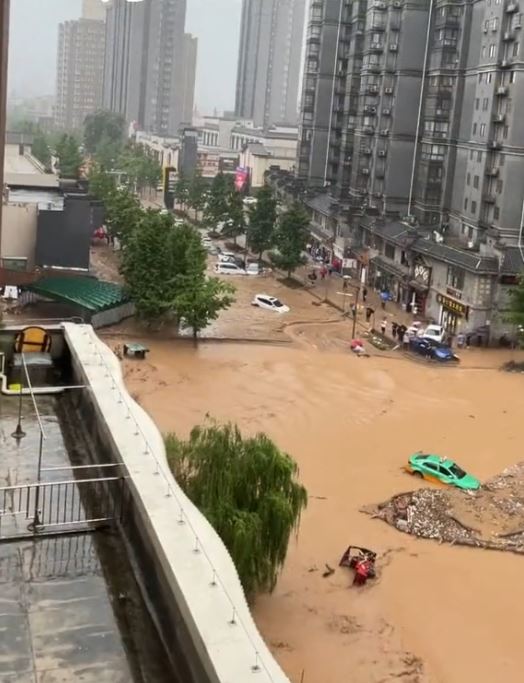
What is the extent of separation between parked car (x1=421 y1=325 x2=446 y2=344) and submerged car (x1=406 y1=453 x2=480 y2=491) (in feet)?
39.5

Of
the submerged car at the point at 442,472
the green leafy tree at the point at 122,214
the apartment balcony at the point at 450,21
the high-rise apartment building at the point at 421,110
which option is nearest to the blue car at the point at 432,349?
the high-rise apartment building at the point at 421,110

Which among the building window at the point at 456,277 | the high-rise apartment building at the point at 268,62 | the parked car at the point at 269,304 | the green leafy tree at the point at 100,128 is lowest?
the parked car at the point at 269,304

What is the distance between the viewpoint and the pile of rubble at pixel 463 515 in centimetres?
1619

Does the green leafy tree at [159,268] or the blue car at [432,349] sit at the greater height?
the green leafy tree at [159,268]

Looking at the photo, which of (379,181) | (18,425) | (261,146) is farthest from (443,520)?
(261,146)

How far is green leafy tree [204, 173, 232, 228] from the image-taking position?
5266 cm

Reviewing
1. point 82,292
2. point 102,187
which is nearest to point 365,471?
point 82,292

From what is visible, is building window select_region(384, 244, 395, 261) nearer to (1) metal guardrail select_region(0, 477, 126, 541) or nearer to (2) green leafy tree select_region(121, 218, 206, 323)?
(2) green leafy tree select_region(121, 218, 206, 323)

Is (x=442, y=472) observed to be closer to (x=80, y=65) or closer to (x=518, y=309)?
(x=518, y=309)

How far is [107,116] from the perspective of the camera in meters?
95.2

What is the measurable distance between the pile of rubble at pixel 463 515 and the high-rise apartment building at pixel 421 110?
1663 centimetres

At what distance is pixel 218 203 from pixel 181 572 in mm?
49003

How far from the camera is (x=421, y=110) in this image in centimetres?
4225

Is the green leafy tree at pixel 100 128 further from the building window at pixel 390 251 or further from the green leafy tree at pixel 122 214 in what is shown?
the building window at pixel 390 251
